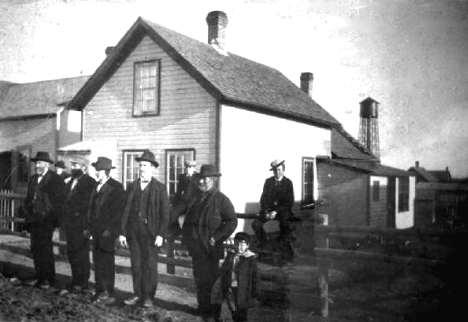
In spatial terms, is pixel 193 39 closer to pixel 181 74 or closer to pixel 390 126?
pixel 181 74

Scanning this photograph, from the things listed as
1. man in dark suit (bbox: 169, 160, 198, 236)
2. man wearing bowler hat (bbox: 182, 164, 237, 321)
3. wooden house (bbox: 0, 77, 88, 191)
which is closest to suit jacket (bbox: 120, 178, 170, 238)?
man in dark suit (bbox: 169, 160, 198, 236)

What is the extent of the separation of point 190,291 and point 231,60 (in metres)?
8.91

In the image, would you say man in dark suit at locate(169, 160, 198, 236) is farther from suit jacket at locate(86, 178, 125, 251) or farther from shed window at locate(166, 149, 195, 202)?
shed window at locate(166, 149, 195, 202)

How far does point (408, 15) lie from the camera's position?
6234mm

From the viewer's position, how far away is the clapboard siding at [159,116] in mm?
10242

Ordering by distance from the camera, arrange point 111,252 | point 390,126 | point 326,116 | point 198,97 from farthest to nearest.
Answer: point 326,116
point 198,97
point 390,126
point 111,252

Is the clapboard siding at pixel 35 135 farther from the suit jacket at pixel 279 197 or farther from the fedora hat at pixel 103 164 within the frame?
the suit jacket at pixel 279 197

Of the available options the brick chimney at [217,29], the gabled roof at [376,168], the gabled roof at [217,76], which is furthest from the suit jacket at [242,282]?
the gabled roof at [376,168]

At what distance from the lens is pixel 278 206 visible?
6.18m

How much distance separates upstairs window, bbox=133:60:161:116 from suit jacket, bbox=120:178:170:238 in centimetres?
585

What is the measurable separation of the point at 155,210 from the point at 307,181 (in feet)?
29.0

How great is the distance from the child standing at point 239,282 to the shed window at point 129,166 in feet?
23.5

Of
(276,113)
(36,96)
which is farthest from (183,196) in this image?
(36,96)

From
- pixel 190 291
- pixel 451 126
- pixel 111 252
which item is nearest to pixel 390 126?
pixel 451 126
